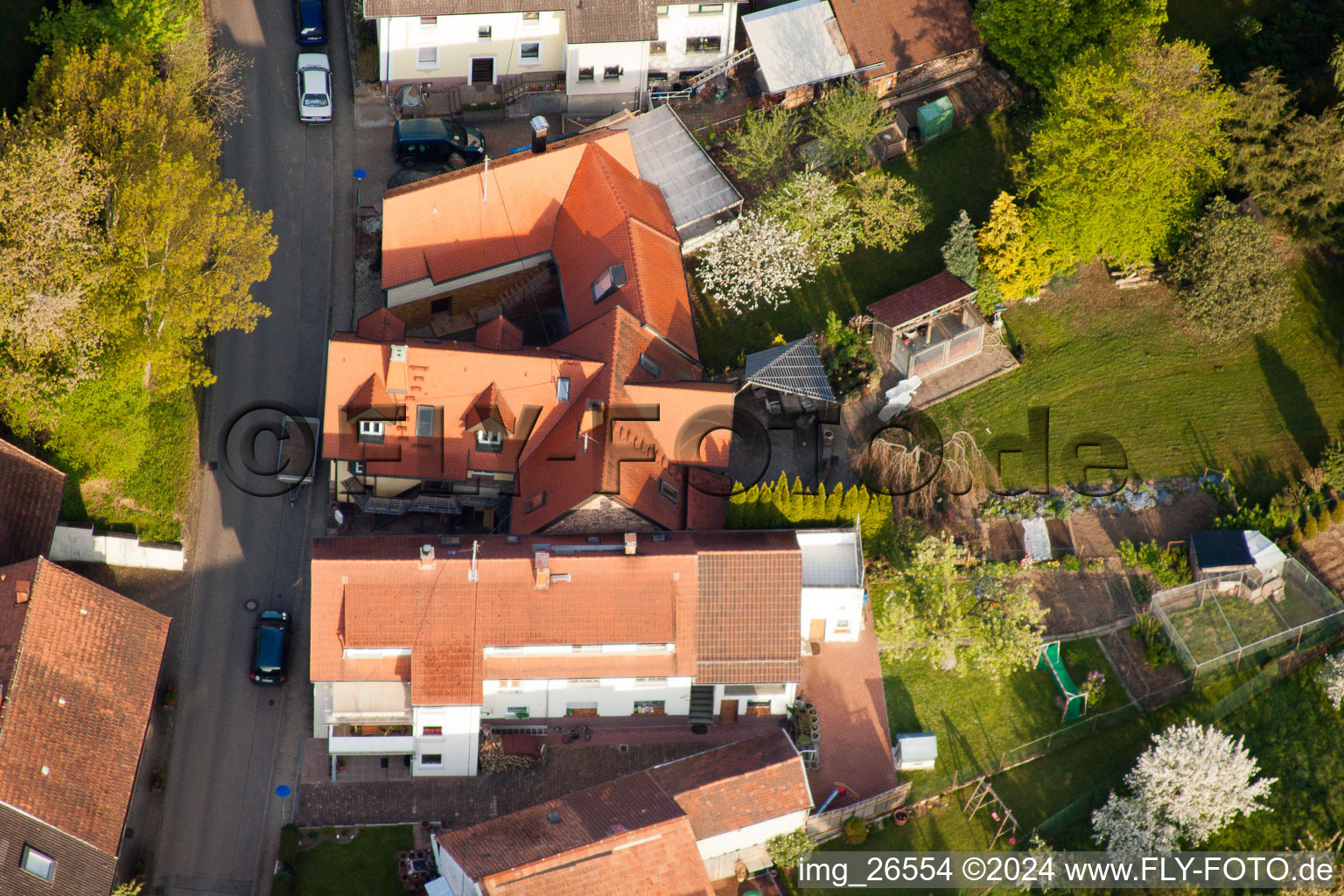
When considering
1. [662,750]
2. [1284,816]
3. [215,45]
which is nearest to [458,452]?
[662,750]

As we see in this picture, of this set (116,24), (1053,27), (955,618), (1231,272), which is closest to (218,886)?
(955,618)

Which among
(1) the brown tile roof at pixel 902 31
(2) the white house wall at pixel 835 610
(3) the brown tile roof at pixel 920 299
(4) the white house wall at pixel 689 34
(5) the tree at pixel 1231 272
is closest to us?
(2) the white house wall at pixel 835 610

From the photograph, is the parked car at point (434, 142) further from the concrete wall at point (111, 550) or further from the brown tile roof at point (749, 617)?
the brown tile roof at point (749, 617)

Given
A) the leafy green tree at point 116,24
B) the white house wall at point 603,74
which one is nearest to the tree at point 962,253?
the white house wall at point 603,74

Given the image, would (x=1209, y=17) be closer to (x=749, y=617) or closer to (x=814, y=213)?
(x=814, y=213)

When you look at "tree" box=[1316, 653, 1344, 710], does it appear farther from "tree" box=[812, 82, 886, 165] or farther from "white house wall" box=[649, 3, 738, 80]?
"white house wall" box=[649, 3, 738, 80]
